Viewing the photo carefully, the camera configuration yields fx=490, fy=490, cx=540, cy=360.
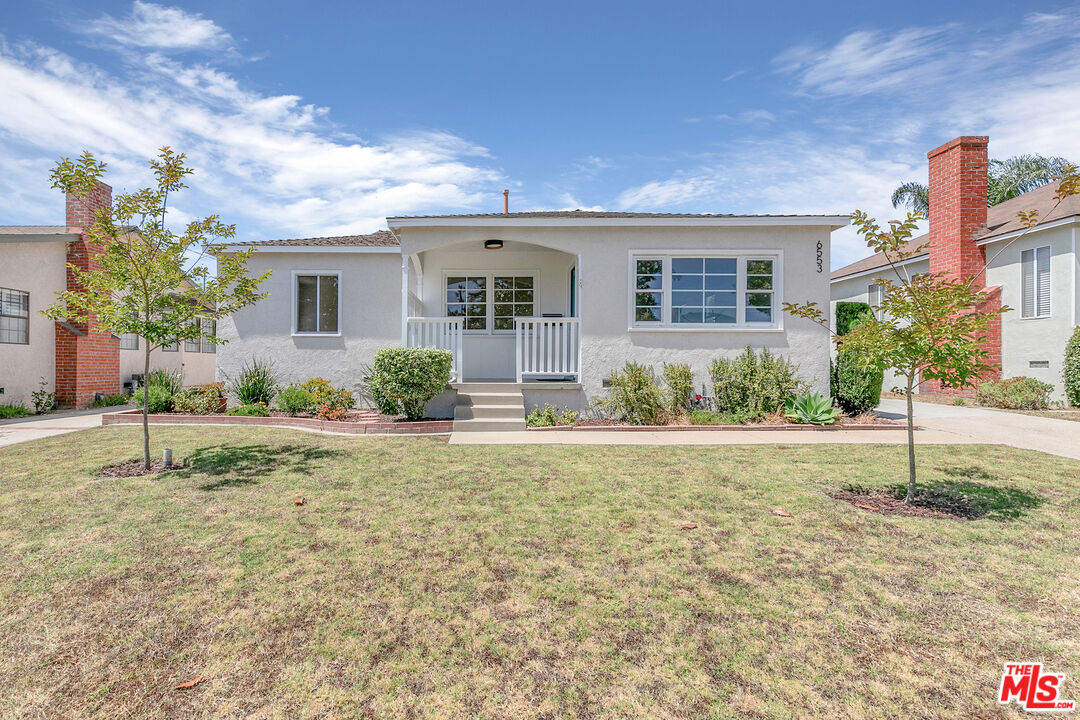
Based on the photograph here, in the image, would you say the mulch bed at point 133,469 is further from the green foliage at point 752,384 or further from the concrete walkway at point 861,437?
the green foliage at point 752,384

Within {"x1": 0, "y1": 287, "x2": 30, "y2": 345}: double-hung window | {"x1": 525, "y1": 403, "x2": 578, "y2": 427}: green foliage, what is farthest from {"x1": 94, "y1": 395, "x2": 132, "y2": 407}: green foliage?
{"x1": 525, "y1": 403, "x2": 578, "y2": 427}: green foliage

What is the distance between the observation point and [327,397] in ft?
35.1

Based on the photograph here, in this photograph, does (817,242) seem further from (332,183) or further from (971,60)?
(332,183)

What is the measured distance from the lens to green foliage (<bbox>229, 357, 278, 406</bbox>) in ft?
36.5

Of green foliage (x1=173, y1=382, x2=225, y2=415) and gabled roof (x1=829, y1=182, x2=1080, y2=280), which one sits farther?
gabled roof (x1=829, y1=182, x2=1080, y2=280)

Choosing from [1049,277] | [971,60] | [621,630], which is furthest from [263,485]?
[1049,277]

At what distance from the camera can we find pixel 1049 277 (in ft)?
43.1

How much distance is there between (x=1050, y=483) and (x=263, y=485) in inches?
346

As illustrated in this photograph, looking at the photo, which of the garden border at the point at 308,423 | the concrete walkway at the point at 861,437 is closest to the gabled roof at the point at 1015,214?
the concrete walkway at the point at 861,437

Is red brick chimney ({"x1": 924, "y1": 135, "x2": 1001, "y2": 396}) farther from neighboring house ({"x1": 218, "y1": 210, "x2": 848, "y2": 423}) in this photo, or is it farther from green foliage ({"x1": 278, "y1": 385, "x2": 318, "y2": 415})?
green foliage ({"x1": 278, "y1": 385, "x2": 318, "y2": 415})

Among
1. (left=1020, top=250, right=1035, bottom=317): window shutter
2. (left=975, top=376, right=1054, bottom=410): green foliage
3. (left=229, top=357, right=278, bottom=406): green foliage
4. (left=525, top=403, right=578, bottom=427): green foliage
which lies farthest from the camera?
(left=1020, top=250, right=1035, bottom=317): window shutter

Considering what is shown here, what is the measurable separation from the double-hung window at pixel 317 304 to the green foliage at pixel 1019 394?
662 inches

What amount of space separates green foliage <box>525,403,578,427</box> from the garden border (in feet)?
5.16

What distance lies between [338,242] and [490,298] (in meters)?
3.95
